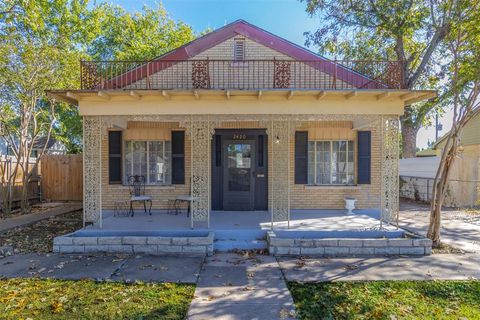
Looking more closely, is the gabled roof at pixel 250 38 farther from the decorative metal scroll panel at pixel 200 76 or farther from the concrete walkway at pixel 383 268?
the concrete walkway at pixel 383 268

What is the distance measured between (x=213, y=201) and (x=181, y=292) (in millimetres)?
5147

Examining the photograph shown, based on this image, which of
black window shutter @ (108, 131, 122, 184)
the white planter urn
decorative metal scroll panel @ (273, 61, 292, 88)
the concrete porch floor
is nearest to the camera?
the concrete porch floor

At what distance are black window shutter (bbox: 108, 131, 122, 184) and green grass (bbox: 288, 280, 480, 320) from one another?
22.1 feet

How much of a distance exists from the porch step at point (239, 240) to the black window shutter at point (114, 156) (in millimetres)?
4336

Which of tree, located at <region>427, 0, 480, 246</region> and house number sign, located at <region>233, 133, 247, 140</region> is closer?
tree, located at <region>427, 0, 480, 246</region>

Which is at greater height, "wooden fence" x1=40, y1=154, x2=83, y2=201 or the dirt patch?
"wooden fence" x1=40, y1=154, x2=83, y2=201

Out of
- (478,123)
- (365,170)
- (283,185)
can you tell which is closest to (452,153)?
(365,170)

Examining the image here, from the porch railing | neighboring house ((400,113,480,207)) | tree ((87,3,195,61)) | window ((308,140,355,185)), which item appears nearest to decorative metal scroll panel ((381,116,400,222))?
window ((308,140,355,185))

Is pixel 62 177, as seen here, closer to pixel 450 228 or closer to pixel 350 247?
pixel 350 247

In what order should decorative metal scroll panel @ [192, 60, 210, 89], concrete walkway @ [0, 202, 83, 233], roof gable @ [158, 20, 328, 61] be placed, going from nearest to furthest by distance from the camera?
decorative metal scroll panel @ [192, 60, 210, 89] < concrete walkway @ [0, 202, 83, 233] < roof gable @ [158, 20, 328, 61]

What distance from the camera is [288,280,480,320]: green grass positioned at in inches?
151

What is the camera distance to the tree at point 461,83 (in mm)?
6418

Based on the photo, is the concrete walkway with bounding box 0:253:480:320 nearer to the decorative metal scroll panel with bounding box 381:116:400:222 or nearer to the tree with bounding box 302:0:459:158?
the decorative metal scroll panel with bounding box 381:116:400:222

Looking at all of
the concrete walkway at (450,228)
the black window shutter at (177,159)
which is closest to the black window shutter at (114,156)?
the black window shutter at (177,159)
